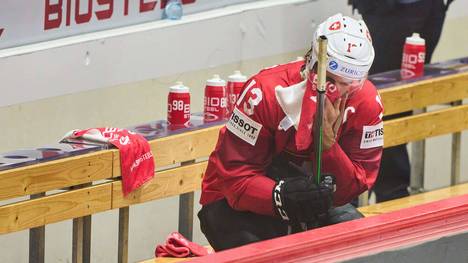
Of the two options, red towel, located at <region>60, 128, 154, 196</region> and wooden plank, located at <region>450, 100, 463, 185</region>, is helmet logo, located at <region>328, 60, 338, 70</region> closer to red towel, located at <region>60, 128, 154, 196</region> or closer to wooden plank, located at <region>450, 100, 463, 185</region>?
red towel, located at <region>60, 128, 154, 196</region>

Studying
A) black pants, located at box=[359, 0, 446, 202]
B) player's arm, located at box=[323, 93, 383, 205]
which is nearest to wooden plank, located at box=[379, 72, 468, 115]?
black pants, located at box=[359, 0, 446, 202]

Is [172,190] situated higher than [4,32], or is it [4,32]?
[4,32]

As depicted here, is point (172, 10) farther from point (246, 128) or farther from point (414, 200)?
point (246, 128)

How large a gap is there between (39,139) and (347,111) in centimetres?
173

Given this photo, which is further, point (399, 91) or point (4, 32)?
point (399, 91)

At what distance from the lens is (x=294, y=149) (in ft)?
17.3

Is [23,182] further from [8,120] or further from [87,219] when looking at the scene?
[8,120]

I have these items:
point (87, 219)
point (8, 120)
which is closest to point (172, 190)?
point (87, 219)

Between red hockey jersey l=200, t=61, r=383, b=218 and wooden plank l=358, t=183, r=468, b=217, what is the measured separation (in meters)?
1.12

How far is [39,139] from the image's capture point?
21.0 feet

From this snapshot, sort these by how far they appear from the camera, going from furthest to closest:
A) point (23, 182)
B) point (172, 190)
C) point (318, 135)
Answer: point (172, 190) → point (23, 182) → point (318, 135)

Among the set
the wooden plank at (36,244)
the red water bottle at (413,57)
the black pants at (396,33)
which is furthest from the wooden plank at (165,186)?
the black pants at (396,33)

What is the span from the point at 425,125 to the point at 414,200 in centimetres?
43

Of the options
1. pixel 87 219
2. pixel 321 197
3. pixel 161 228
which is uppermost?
pixel 321 197
